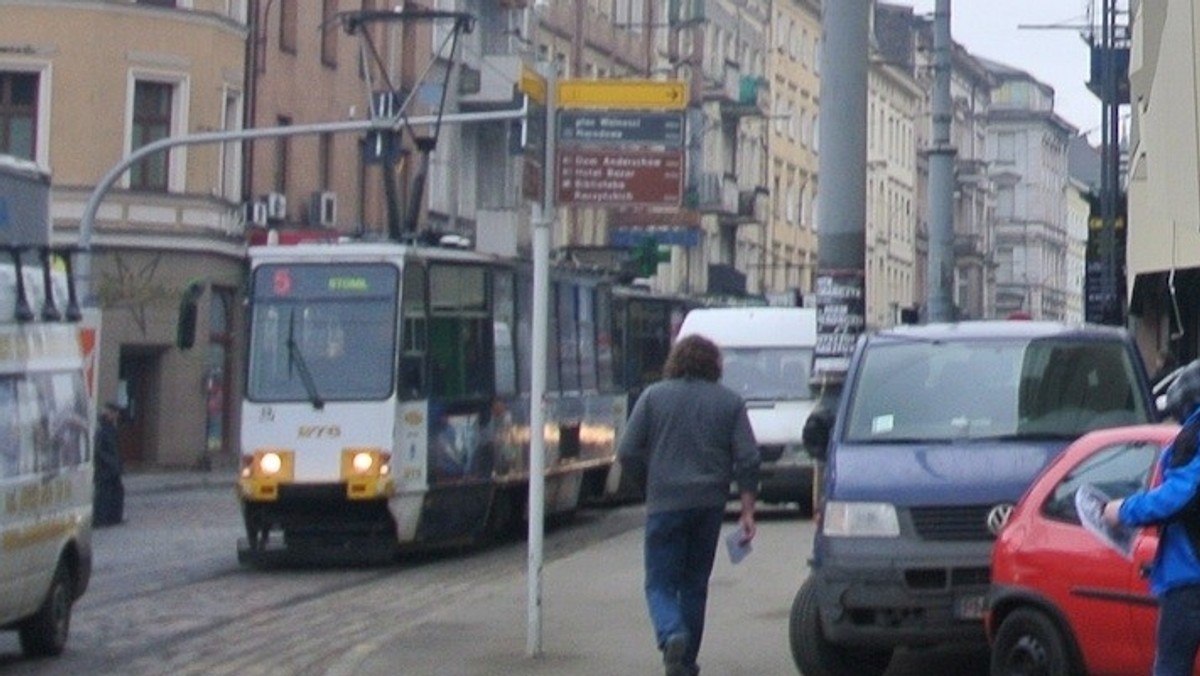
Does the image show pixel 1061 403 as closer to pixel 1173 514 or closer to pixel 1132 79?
pixel 1173 514

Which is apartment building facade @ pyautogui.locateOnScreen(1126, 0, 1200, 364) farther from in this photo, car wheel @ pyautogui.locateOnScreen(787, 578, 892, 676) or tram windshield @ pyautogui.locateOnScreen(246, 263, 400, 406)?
tram windshield @ pyautogui.locateOnScreen(246, 263, 400, 406)

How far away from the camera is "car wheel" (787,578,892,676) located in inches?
569

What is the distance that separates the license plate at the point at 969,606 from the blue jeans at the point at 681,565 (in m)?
1.26

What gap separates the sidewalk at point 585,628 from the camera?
50.2 feet

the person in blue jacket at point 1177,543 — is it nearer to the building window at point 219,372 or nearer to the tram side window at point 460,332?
the tram side window at point 460,332

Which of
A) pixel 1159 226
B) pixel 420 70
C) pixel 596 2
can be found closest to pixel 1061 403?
pixel 1159 226

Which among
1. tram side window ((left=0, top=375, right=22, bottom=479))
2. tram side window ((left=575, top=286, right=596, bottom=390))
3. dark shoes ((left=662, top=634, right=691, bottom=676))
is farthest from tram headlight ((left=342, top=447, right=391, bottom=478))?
dark shoes ((left=662, top=634, right=691, bottom=676))

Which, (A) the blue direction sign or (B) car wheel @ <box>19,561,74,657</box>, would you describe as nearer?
(A) the blue direction sign

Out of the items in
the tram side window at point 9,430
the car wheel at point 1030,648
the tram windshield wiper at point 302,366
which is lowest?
the car wheel at point 1030,648

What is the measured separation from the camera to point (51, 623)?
55.1ft

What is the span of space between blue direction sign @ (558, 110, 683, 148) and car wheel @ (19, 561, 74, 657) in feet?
14.3

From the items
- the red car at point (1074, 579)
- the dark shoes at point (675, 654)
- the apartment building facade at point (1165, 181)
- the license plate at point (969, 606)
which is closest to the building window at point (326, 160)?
the apartment building facade at point (1165, 181)

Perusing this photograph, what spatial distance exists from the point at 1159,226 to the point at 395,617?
7511mm

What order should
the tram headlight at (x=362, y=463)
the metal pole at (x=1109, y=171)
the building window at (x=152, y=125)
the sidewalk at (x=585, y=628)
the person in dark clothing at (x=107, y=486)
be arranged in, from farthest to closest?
the building window at (x=152, y=125) < the metal pole at (x=1109, y=171) < the person in dark clothing at (x=107, y=486) < the tram headlight at (x=362, y=463) < the sidewalk at (x=585, y=628)
